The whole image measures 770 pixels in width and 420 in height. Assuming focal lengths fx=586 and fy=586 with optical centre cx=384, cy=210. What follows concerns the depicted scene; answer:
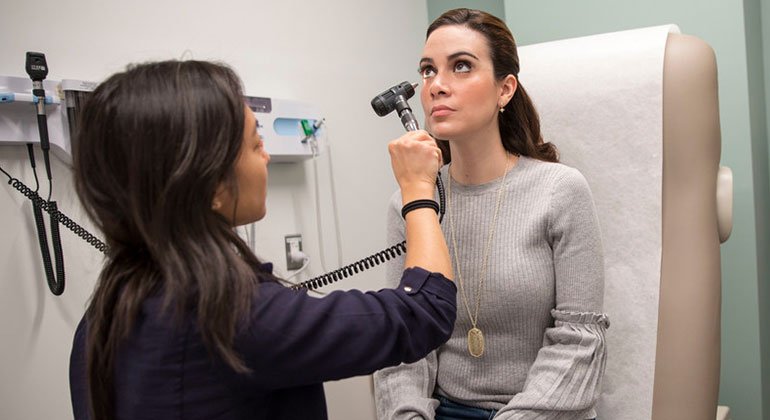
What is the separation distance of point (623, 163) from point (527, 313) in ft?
1.40

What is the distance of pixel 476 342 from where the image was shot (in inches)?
48.0

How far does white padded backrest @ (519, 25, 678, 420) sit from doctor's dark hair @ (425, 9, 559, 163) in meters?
0.09

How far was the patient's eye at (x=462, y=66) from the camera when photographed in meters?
1.23

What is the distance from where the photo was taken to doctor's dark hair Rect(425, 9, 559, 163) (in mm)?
1255

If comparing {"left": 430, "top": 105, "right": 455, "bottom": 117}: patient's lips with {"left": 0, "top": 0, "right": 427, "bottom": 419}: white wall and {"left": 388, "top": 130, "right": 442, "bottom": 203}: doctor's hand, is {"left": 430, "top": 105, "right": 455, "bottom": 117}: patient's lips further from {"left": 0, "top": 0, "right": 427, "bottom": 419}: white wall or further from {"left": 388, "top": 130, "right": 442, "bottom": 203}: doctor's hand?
{"left": 0, "top": 0, "right": 427, "bottom": 419}: white wall

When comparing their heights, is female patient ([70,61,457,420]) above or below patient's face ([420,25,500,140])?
below

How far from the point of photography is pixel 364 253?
6.84ft

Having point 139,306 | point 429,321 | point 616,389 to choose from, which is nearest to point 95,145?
point 139,306

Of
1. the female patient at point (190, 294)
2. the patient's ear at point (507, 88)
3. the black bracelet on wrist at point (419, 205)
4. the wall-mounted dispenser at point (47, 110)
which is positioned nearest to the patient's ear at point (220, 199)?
the female patient at point (190, 294)

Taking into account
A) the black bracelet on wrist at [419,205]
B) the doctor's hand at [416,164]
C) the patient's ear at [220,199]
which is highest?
the doctor's hand at [416,164]

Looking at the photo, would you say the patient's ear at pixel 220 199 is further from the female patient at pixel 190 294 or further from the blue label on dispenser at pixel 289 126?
the blue label on dispenser at pixel 289 126

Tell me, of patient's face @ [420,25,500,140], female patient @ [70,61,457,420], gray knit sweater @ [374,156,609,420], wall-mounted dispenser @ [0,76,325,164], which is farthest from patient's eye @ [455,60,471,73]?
female patient @ [70,61,457,420]

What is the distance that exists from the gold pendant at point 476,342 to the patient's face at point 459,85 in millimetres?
412

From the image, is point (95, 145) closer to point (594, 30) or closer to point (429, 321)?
point (429, 321)
